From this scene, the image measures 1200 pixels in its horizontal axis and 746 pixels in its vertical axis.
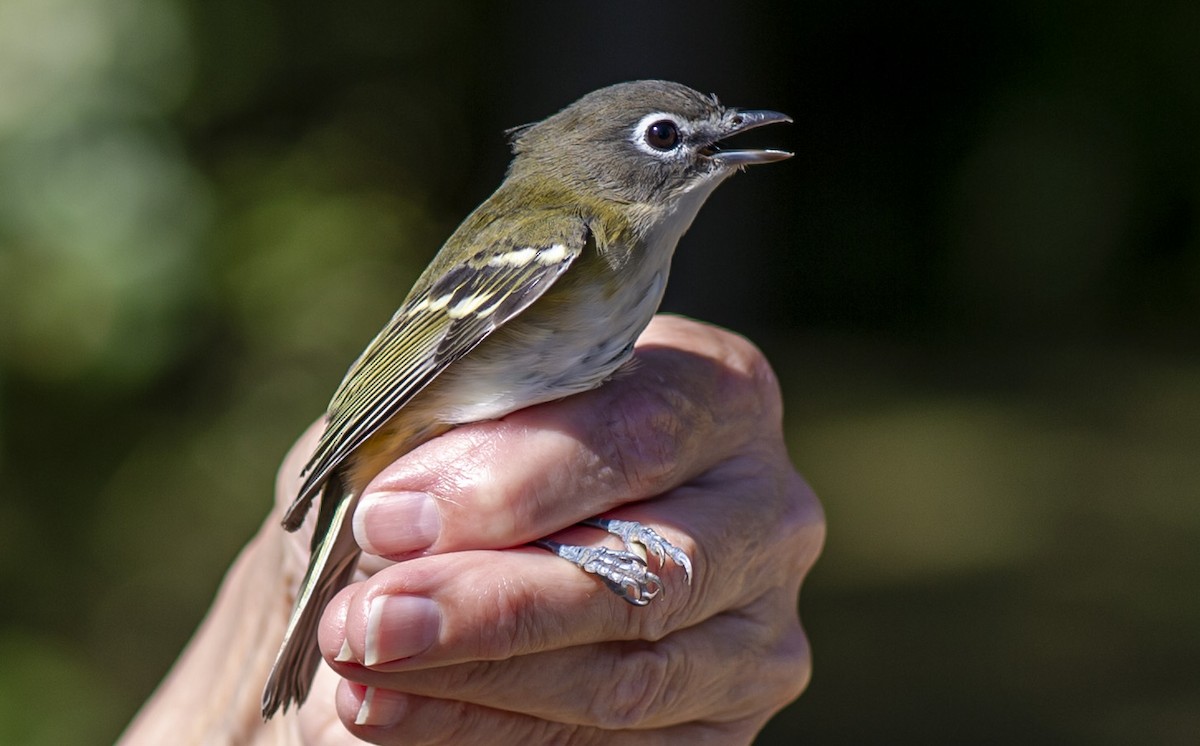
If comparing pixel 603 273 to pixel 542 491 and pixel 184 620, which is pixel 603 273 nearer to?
pixel 542 491

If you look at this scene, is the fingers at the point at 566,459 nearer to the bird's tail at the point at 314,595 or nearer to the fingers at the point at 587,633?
the fingers at the point at 587,633

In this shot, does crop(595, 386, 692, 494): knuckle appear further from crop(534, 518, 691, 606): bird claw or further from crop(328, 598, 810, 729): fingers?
crop(328, 598, 810, 729): fingers

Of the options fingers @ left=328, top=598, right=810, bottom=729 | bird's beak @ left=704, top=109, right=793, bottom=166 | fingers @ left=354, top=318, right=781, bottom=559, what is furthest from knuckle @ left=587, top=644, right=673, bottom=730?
bird's beak @ left=704, top=109, right=793, bottom=166

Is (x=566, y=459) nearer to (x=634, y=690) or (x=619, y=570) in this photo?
(x=619, y=570)

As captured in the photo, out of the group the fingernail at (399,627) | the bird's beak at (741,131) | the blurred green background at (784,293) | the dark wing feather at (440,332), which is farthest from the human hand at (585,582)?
the blurred green background at (784,293)

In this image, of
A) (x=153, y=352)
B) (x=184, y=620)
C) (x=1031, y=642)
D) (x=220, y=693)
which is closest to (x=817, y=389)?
(x=1031, y=642)
